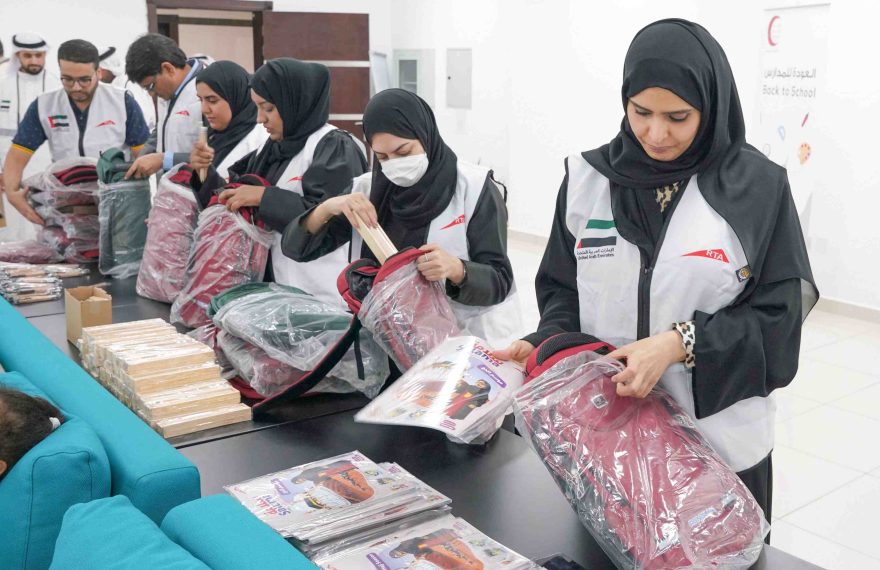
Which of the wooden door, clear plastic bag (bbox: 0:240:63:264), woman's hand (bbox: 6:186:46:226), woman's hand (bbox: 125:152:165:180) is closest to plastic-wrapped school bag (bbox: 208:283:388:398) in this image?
woman's hand (bbox: 125:152:165:180)

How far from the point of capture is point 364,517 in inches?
58.8

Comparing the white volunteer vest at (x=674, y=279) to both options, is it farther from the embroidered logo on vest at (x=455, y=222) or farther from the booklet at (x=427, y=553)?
the embroidered logo on vest at (x=455, y=222)

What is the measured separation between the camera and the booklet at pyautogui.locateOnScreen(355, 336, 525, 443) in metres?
1.58

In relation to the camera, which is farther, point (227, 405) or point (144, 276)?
point (144, 276)

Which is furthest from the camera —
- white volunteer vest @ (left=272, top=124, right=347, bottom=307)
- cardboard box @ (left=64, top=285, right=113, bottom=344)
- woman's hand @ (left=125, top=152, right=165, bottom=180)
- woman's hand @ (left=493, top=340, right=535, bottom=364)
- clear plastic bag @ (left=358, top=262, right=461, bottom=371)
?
woman's hand @ (left=125, top=152, right=165, bottom=180)

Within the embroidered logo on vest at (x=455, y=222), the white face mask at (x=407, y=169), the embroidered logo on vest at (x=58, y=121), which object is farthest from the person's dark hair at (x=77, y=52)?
the embroidered logo on vest at (x=455, y=222)

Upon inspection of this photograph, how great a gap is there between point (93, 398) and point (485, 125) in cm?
725

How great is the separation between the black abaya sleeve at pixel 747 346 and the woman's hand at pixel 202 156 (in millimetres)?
2063

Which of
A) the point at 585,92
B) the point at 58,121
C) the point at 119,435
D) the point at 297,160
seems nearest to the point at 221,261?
the point at 297,160

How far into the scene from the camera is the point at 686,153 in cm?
155

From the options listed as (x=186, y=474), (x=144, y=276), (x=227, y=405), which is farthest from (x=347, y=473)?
(x=144, y=276)

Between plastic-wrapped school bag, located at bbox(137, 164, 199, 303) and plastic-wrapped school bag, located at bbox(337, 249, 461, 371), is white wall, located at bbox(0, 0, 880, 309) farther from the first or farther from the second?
plastic-wrapped school bag, located at bbox(337, 249, 461, 371)

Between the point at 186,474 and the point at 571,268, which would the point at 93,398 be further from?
the point at 571,268

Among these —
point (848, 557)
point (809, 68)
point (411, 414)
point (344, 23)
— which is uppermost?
point (344, 23)
